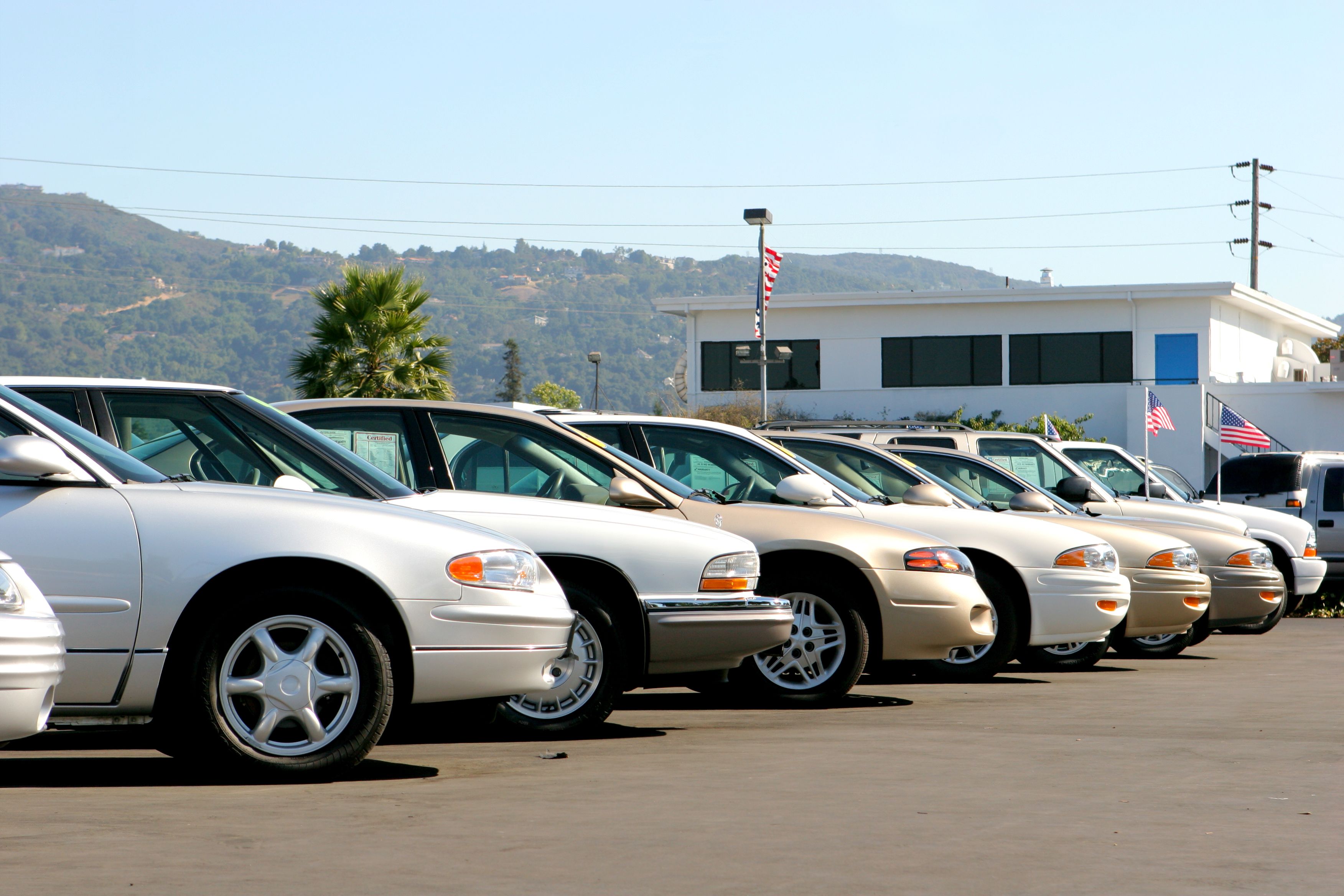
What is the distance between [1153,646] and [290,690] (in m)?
9.34

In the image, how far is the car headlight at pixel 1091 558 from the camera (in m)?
11.1

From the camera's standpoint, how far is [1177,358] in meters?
46.1

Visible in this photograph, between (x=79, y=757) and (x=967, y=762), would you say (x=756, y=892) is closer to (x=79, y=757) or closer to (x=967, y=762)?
(x=967, y=762)

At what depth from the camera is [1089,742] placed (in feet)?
26.3

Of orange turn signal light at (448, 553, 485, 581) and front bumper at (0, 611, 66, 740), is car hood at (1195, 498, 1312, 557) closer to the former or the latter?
orange turn signal light at (448, 553, 485, 581)

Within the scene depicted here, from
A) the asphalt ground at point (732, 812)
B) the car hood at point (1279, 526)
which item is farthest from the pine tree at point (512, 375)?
the asphalt ground at point (732, 812)

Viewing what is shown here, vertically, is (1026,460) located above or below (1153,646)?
above

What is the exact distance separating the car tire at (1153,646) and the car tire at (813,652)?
4974mm

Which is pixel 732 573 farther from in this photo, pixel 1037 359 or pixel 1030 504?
pixel 1037 359

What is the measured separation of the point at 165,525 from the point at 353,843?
64.2 inches

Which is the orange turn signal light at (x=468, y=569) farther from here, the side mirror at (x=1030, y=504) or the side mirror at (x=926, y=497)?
the side mirror at (x=1030, y=504)

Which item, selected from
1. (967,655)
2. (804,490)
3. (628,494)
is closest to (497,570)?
(628,494)

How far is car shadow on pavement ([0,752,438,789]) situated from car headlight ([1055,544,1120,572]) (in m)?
5.49

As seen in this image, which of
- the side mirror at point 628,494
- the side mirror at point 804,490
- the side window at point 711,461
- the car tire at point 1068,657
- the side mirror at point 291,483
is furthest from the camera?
the car tire at point 1068,657
